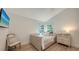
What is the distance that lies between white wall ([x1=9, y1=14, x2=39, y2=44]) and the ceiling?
0.19 ft

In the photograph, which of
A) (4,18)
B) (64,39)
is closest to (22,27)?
(4,18)

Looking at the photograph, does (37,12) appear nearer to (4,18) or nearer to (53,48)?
(4,18)

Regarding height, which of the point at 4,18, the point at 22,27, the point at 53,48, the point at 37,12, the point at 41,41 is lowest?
the point at 53,48

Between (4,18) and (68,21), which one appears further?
(68,21)

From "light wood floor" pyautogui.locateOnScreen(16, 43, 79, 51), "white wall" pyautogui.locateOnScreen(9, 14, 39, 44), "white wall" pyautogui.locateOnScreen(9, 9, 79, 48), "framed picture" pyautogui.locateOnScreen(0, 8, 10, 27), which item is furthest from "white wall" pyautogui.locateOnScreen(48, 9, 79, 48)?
"framed picture" pyautogui.locateOnScreen(0, 8, 10, 27)

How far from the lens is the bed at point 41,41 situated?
134 cm

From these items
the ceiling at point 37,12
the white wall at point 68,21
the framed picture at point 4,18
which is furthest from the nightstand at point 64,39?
the framed picture at point 4,18

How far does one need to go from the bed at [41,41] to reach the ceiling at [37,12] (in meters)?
0.28

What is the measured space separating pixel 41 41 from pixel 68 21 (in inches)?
20.4

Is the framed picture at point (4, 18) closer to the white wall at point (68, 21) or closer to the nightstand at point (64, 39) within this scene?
the white wall at point (68, 21)

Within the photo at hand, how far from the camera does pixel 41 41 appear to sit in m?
1.35
